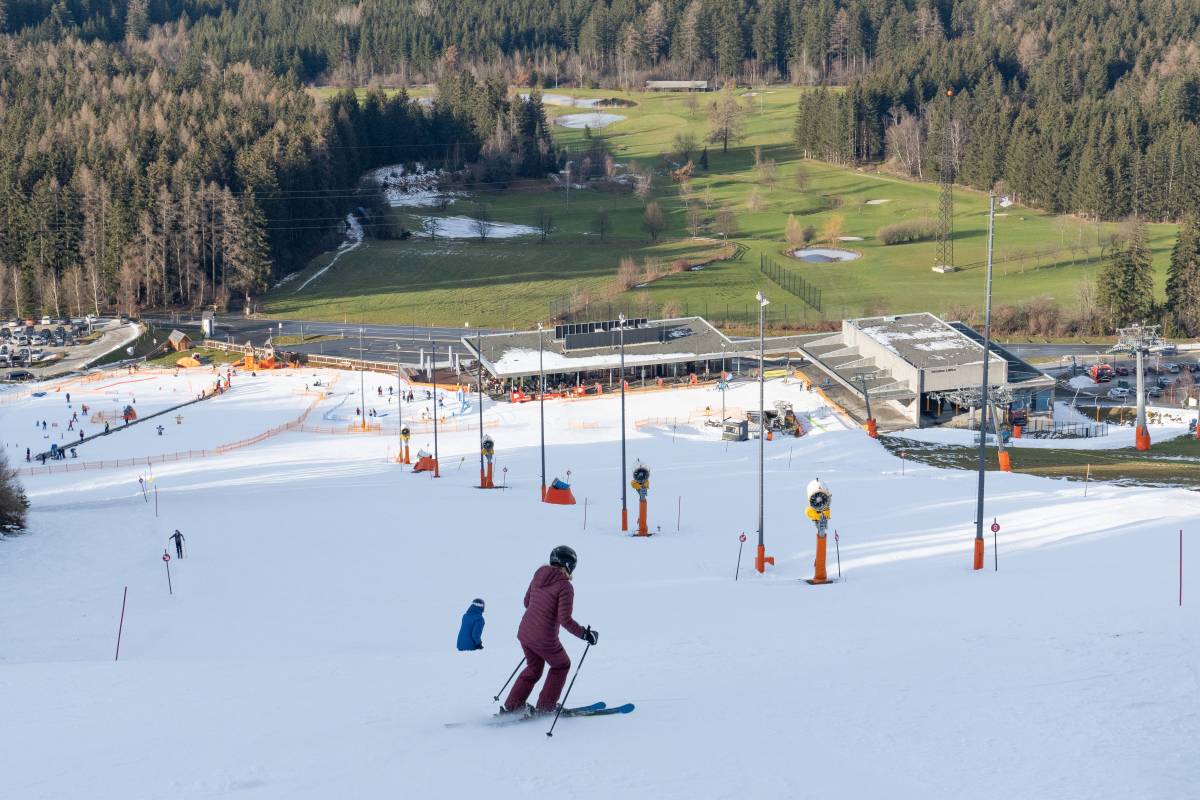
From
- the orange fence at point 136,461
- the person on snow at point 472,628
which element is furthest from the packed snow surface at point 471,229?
the person on snow at point 472,628

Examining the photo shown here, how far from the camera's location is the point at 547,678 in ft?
42.1

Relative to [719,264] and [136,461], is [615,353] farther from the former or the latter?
[719,264]

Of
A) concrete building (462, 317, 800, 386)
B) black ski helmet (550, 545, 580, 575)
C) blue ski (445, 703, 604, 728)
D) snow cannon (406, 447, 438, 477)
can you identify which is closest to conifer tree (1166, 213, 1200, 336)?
concrete building (462, 317, 800, 386)

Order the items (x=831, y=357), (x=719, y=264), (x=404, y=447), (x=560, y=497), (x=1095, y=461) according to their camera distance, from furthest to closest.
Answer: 1. (x=719, y=264)
2. (x=831, y=357)
3. (x=404, y=447)
4. (x=1095, y=461)
5. (x=560, y=497)

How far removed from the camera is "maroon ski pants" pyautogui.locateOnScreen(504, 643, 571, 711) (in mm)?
12742

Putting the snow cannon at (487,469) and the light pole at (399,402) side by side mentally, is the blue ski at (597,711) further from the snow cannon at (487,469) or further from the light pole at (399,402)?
the light pole at (399,402)

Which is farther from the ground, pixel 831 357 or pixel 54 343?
pixel 831 357

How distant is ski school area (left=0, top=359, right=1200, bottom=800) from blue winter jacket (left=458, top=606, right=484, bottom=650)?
0.28m

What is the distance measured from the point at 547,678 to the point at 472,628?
9.35ft

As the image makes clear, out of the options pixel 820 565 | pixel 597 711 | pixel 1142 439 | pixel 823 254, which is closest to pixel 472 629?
pixel 597 711

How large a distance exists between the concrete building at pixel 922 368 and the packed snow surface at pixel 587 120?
110 meters

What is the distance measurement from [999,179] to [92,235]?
88125 mm

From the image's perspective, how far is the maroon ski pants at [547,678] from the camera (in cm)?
1274

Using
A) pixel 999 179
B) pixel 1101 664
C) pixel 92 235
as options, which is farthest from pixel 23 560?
pixel 999 179
